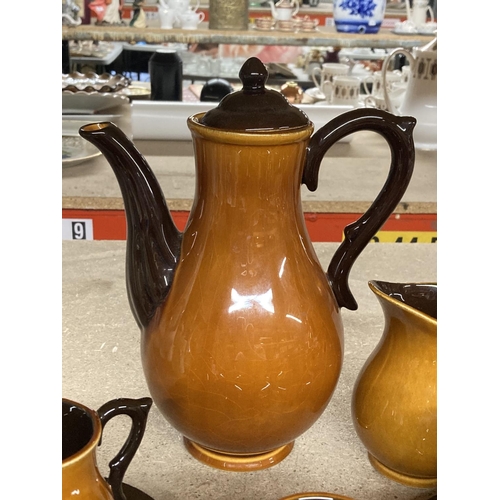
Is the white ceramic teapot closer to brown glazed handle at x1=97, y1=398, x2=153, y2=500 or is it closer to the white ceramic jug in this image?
the white ceramic jug

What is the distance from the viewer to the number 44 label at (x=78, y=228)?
3.74 feet

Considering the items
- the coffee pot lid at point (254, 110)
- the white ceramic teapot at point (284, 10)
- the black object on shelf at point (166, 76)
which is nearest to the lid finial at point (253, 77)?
the coffee pot lid at point (254, 110)

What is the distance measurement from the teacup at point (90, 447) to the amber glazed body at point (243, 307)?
0.14ft

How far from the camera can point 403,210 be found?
117 centimetres

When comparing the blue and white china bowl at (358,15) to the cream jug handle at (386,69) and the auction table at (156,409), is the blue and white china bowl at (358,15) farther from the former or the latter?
the auction table at (156,409)

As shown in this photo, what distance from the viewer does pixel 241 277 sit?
35 cm

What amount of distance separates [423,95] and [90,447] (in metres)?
1.29

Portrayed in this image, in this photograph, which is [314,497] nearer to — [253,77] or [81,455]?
[81,455]

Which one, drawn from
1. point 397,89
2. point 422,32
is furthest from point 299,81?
point 397,89

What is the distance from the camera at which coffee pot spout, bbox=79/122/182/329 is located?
37 cm

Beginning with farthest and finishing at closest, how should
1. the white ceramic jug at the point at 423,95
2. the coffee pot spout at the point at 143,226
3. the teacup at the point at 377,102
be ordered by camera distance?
the teacup at the point at 377,102
the white ceramic jug at the point at 423,95
the coffee pot spout at the point at 143,226

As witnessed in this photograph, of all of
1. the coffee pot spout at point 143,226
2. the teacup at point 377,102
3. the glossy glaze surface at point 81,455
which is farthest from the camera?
the teacup at point 377,102
